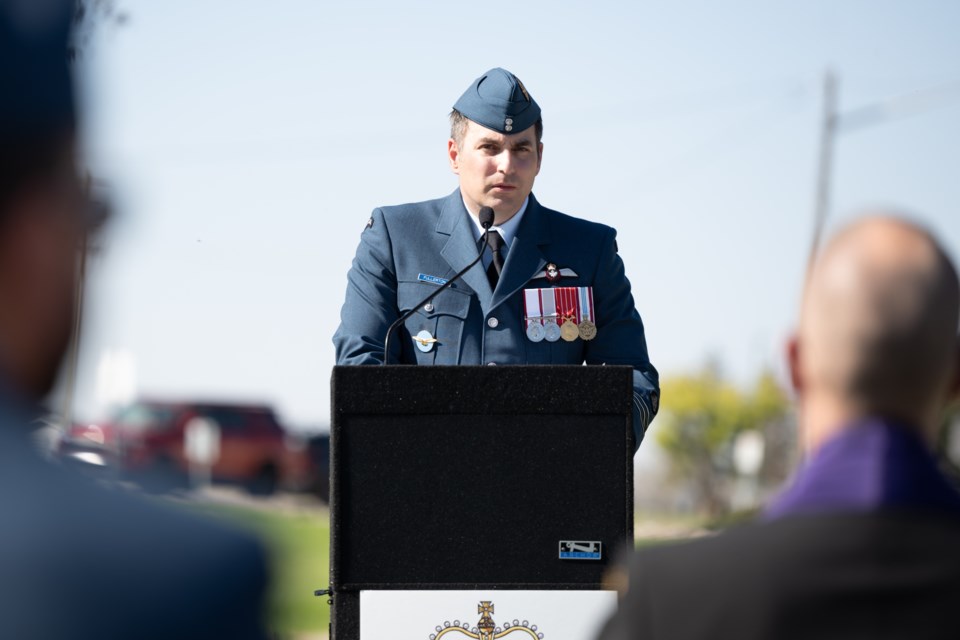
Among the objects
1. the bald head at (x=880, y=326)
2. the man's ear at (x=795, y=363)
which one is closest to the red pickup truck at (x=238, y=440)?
the man's ear at (x=795, y=363)

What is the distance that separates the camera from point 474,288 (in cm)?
356

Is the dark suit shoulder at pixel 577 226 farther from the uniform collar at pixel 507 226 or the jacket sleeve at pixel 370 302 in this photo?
the jacket sleeve at pixel 370 302

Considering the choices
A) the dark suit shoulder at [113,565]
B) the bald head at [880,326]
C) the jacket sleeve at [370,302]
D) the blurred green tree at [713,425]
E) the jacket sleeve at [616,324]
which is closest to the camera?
the dark suit shoulder at [113,565]

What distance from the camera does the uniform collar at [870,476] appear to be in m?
1.40

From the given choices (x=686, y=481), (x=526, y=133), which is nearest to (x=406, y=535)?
(x=526, y=133)

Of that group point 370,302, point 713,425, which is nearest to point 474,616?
point 370,302

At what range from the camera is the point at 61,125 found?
3.41 feet

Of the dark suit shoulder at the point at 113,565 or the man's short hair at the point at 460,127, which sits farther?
the man's short hair at the point at 460,127

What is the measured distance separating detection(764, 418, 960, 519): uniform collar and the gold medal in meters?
2.03

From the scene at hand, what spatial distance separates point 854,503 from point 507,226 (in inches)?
91.2

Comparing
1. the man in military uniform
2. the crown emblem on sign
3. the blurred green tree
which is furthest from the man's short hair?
the blurred green tree

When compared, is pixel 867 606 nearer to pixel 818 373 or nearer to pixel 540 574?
pixel 818 373

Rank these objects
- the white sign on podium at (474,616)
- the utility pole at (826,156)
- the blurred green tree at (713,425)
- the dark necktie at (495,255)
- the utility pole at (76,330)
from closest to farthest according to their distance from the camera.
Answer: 1. the utility pole at (76,330)
2. the white sign on podium at (474,616)
3. the dark necktie at (495,255)
4. the utility pole at (826,156)
5. the blurred green tree at (713,425)

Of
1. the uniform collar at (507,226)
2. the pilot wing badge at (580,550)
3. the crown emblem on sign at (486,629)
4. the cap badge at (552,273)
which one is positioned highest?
the uniform collar at (507,226)
